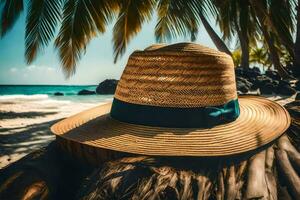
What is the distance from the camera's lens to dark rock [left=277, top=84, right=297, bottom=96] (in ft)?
27.6

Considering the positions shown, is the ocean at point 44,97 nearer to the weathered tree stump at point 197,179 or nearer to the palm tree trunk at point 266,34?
the palm tree trunk at point 266,34

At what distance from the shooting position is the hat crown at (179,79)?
140 centimetres

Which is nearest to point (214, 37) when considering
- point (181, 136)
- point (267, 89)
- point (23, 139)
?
point (267, 89)

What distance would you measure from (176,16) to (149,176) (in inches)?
205

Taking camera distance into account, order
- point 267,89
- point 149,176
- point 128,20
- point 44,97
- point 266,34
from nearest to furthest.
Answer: point 149,176 → point 266,34 → point 128,20 → point 267,89 → point 44,97

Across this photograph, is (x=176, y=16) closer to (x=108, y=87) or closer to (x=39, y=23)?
(x=39, y=23)

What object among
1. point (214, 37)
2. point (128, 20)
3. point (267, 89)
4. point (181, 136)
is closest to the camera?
point (181, 136)

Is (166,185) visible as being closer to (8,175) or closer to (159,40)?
(8,175)

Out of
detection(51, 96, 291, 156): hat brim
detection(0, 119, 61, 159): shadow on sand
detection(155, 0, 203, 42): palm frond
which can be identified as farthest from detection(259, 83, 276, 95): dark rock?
detection(51, 96, 291, 156): hat brim

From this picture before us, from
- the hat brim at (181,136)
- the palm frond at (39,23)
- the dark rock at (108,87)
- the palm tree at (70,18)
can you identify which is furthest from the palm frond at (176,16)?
the dark rock at (108,87)

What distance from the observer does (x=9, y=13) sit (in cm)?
466

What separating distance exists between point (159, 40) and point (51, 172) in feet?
21.2

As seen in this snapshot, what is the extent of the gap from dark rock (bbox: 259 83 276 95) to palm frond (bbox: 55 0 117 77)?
20.0ft

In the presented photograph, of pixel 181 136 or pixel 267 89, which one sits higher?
pixel 181 136
